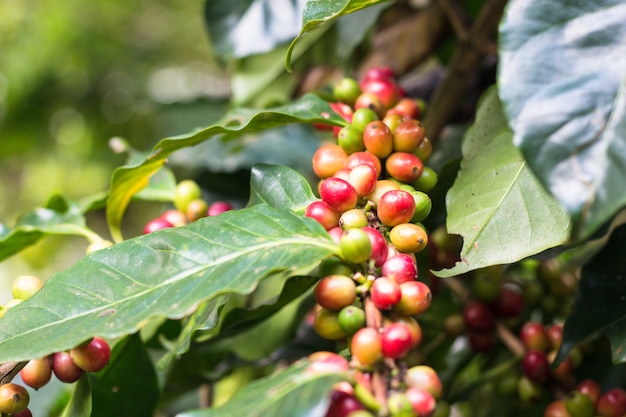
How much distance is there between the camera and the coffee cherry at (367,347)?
1.30 ft

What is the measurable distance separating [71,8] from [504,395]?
7.57 feet

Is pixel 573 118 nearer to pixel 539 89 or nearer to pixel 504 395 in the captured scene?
pixel 539 89

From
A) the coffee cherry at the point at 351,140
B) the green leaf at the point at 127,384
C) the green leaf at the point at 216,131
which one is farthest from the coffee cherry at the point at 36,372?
the coffee cherry at the point at 351,140

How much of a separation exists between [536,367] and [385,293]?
1.17 ft

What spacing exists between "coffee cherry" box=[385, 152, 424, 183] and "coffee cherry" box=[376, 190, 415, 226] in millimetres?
62

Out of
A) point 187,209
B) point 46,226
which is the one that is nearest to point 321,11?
point 187,209

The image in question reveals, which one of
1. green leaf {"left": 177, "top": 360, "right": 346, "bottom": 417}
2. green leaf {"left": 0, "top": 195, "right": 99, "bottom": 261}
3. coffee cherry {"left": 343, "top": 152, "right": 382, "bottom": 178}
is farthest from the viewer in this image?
green leaf {"left": 0, "top": 195, "right": 99, "bottom": 261}

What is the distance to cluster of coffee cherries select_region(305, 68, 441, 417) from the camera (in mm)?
393

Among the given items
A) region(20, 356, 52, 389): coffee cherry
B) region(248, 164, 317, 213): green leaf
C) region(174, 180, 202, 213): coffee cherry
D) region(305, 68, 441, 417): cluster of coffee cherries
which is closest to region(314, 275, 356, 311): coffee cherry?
region(305, 68, 441, 417): cluster of coffee cherries

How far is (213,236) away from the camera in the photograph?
483 mm

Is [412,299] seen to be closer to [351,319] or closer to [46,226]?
[351,319]

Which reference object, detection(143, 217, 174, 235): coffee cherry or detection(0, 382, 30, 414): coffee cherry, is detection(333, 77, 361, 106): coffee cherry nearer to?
detection(143, 217, 174, 235): coffee cherry

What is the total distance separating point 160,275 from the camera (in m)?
0.47

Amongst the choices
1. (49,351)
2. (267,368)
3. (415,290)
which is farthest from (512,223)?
(267,368)
